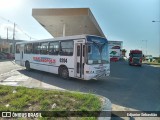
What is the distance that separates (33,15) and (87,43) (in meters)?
11.8

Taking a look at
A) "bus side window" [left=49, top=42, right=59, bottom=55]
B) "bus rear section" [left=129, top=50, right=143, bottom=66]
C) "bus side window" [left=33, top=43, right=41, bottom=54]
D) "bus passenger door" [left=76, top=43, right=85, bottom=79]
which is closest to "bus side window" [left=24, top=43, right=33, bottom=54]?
"bus side window" [left=33, top=43, right=41, bottom=54]

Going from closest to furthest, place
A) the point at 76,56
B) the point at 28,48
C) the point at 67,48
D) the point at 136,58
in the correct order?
the point at 76,56 < the point at 67,48 < the point at 28,48 < the point at 136,58

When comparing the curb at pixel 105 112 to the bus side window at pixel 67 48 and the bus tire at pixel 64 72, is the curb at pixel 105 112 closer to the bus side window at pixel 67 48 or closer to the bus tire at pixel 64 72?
the bus side window at pixel 67 48

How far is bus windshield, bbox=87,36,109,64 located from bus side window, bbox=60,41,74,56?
1541 mm

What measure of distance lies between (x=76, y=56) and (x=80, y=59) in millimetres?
468

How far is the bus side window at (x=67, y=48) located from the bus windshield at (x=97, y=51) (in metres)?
1.54

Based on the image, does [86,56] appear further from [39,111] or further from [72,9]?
[72,9]

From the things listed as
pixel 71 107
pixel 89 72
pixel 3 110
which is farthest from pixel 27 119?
pixel 89 72

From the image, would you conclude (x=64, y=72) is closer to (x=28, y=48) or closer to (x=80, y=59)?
(x=80, y=59)

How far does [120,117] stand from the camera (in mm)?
5500

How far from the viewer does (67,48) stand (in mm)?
12469

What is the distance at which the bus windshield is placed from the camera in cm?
1095

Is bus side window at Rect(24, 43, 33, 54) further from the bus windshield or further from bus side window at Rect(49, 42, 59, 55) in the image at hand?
the bus windshield

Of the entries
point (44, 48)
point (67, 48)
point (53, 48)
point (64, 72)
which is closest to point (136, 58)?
point (44, 48)
